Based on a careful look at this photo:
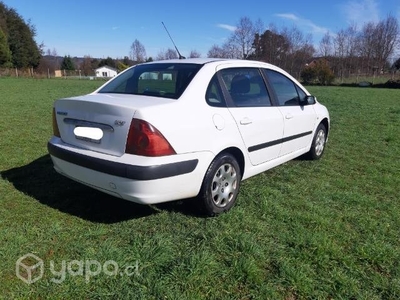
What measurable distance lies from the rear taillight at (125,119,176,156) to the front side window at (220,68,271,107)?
3.47 ft

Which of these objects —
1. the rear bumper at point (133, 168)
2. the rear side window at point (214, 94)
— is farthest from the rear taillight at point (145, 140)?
the rear side window at point (214, 94)

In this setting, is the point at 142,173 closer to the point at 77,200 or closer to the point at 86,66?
the point at 77,200

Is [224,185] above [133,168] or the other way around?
the other way around

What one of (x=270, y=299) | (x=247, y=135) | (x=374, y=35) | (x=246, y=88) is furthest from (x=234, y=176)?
(x=374, y=35)

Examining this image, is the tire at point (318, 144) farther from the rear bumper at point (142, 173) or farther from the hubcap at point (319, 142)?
the rear bumper at point (142, 173)

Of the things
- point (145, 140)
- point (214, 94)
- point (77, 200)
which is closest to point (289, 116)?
point (214, 94)

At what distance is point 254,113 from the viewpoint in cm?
351

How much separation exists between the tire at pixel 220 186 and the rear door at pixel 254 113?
316 millimetres

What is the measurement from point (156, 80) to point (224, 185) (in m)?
1.28

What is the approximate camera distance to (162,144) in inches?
103

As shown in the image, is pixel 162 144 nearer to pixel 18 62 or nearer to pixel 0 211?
pixel 0 211

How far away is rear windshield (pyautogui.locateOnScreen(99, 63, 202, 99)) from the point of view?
3105 mm

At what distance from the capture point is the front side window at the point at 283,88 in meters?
4.05

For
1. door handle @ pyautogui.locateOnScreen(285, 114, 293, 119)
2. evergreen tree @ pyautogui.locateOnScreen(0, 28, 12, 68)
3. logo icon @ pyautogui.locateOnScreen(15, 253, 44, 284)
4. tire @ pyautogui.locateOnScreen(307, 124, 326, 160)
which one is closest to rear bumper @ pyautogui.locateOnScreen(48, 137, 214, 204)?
logo icon @ pyautogui.locateOnScreen(15, 253, 44, 284)
